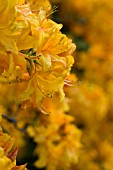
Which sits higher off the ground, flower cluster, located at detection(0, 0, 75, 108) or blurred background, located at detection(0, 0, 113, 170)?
flower cluster, located at detection(0, 0, 75, 108)

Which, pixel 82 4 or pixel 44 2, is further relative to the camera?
pixel 82 4

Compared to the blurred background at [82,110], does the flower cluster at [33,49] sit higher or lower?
higher

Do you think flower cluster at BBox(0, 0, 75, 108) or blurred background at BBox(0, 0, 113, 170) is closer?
flower cluster at BBox(0, 0, 75, 108)

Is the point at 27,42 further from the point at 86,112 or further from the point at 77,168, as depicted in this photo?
the point at 86,112

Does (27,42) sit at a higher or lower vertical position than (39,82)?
higher

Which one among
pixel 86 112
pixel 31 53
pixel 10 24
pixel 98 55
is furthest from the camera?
pixel 98 55

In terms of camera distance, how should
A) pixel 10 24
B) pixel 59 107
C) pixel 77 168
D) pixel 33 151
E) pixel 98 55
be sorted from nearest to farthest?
pixel 10 24
pixel 59 107
pixel 33 151
pixel 77 168
pixel 98 55

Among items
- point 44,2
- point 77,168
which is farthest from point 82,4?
point 44,2

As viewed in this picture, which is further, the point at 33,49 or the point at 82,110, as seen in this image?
the point at 82,110

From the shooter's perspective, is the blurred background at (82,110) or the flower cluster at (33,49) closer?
the flower cluster at (33,49)

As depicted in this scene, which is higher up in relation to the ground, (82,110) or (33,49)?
(33,49)

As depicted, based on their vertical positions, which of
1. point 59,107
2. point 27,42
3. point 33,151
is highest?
point 27,42
